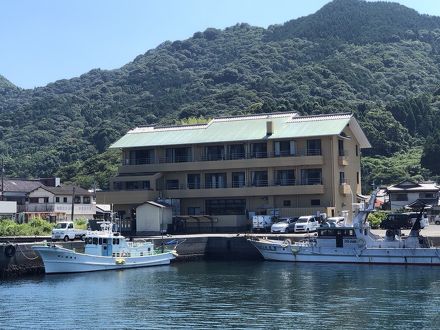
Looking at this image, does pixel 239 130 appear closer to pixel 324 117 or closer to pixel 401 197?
pixel 324 117

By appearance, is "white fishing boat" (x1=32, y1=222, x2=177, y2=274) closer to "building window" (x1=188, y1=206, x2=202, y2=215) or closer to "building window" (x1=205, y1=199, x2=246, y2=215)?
"building window" (x1=205, y1=199, x2=246, y2=215)

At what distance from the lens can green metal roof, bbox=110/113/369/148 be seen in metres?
66.3

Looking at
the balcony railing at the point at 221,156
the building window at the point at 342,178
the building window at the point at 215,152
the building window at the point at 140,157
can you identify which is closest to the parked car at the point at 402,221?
the balcony railing at the point at 221,156

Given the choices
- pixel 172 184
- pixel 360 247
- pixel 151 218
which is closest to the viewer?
pixel 360 247

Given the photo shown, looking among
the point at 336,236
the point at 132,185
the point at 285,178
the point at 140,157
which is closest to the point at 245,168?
the point at 285,178

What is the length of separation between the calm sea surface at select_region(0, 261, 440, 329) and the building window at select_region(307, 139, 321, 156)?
18.7 metres

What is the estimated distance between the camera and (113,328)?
2795 cm

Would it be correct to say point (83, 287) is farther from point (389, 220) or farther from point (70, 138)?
point (70, 138)

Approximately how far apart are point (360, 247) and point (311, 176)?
53.0 ft

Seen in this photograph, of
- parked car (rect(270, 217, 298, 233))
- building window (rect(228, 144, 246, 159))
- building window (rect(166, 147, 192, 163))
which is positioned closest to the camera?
parked car (rect(270, 217, 298, 233))

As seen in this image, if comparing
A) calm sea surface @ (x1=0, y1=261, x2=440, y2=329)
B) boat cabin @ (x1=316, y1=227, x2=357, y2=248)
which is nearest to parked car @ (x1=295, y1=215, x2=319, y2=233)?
boat cabin @ (x1=316, y1=227, x2=357, y2=248)

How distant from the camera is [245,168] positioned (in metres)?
67.4

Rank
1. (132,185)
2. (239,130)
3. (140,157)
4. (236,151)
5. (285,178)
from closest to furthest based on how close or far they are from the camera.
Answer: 1. (285,178)
2. (236,151)
3. (239,130)
4. (132,185)
5. (140,157)

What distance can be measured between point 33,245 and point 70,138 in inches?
5417
